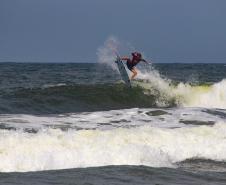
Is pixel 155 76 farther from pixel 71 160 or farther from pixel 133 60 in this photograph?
pixel 71 160

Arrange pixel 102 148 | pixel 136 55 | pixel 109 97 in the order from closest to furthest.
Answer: pixel 102 148 < pixel 136 55 < pixel 109 97

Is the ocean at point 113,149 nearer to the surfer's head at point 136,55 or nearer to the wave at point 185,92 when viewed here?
the surfer's head at point 136,55

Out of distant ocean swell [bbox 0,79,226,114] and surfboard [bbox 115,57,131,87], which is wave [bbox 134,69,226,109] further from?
surfboard [bbox 115,57,131,87]

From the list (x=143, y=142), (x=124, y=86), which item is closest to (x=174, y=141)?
(x=143, y=142)

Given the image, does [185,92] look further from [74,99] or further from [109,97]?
[74,99]

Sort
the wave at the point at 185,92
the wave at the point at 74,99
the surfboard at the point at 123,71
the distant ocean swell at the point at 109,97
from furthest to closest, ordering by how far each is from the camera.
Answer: the wave at the point at 185,92
the surfboard at the point at 123,71
the distant ocean swell at the point at 109,97
the wave at the point at 74,99

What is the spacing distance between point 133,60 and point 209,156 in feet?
36.5

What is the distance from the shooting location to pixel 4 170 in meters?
10.5

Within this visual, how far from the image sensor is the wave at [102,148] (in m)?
11.1

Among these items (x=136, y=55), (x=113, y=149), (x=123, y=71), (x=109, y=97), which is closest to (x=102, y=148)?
(x=113, y=149)

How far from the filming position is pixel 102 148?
12.2 metres

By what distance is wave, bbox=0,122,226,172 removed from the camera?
11096 millimetres

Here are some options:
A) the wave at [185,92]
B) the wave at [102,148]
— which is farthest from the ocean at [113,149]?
the wave at [185,92]

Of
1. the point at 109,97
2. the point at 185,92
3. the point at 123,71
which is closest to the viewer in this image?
the point at 109,97
